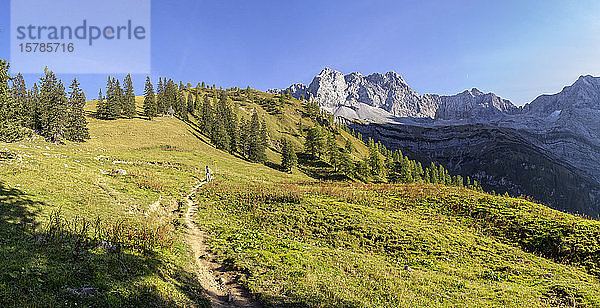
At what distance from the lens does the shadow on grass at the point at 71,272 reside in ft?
23.3

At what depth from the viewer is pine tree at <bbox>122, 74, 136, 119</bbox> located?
97.8m

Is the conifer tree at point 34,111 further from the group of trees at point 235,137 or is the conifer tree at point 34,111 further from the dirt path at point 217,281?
the dirt path at point 217,281

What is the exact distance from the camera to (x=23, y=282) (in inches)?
283

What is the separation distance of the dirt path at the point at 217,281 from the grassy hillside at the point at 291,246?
1.60ft

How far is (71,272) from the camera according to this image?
843 cm

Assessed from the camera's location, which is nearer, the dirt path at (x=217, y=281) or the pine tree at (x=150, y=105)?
the dirt path at (x=217, y=281)

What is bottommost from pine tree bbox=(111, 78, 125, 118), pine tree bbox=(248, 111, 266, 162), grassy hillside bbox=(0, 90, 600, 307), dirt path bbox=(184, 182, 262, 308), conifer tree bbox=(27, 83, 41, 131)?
dirt path bbox=(184, 182, 262, 308)

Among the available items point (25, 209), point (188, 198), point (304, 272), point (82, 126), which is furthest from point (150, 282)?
point (82, 126)

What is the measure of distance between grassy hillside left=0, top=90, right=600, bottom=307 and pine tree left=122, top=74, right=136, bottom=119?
84.0m

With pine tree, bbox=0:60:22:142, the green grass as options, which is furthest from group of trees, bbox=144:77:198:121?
the green grass

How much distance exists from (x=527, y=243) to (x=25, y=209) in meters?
30.8

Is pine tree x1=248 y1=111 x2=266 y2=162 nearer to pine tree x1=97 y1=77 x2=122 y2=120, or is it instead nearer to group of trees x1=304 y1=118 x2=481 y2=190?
group of trees x1=304 y1=118 x2=481 y2=190

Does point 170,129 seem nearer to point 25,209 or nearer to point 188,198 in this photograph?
point 188,198

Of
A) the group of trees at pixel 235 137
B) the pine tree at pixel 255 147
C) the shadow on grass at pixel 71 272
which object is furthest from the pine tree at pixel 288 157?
the shadow on grass at pixel 71 272
